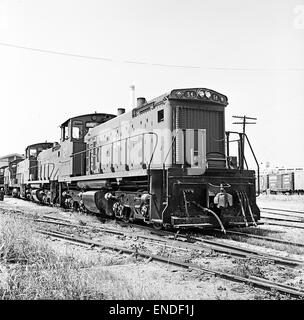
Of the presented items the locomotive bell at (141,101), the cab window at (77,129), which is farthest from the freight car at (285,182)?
the locomotive bell at (141,101)

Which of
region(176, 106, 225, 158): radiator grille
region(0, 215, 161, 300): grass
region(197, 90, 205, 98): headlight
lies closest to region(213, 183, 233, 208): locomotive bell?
region(176, 106, 225, 158): radiator grille

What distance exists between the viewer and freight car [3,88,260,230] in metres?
8.07

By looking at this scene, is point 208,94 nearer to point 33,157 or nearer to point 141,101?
point 141,101

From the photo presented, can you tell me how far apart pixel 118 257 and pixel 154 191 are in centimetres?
255

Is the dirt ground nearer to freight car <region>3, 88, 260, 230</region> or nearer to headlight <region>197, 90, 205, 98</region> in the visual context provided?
freight car <region>3, 88, 260, 230</region>

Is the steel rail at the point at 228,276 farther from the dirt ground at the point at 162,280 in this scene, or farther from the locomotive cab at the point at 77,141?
the locomotive cab at the point at 77,141

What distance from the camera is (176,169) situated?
807cm

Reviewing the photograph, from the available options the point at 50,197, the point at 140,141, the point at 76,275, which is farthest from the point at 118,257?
the point at 50,197

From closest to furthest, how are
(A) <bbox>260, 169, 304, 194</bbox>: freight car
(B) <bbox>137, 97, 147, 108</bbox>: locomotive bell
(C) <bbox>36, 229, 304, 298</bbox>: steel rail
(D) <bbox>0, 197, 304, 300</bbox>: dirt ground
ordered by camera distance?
1. (D) <bbox>0, 197, 304, 300</bbox>: dirt ground
2. (C) <bbox>36, 229, 304, 298</bbox>: steel rail
3. (B) <bbox>137, 97, 147, 108</bbox>: locomotive bell
4. (A) <bbox>260, 169, 304, 194</bbox>: freight car

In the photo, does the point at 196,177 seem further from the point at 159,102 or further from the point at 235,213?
the point at 159,102

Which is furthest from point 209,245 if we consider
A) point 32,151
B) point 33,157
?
point 32,151

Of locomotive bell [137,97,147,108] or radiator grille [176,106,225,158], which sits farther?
locomotive bell [137,97,147,108]

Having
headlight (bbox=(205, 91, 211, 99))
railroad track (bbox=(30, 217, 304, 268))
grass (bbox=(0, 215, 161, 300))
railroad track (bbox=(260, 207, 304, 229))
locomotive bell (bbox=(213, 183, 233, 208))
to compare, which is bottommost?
railroad track (bbox=(260, 207, 304, 229))

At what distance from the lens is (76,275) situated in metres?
4.04
